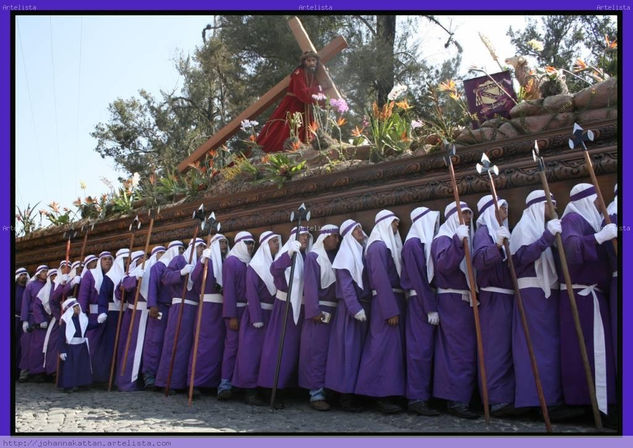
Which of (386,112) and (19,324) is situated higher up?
(386,112)

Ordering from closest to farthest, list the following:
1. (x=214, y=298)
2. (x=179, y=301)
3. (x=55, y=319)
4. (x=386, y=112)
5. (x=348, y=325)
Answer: (x=348, y=325), (x=214, y=298), (x=386, y=112), (x=179, y=301), (x=55, y=319)

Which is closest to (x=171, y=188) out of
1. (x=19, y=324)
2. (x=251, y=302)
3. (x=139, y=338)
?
(x=139, y=338)

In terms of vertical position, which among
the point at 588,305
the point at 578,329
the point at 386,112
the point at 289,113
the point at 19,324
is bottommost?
the point at 19,324

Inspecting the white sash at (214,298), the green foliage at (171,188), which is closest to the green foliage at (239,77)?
the green foliage at (171,188)

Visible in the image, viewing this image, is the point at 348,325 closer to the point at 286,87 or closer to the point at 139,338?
the point at 139,338

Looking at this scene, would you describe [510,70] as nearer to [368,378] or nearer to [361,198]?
[361,198]

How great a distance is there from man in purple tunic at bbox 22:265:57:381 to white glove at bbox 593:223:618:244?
9.21 metres

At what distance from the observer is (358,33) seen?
1433 centimetres

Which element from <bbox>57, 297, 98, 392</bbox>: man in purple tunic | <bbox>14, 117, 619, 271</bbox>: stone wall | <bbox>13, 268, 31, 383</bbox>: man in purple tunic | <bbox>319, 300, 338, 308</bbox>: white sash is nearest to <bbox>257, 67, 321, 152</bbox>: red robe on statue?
<bbox>14, 117, 619, 271</bbox>: stone wall

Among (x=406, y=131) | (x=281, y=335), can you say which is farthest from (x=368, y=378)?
(x=406, y=131)

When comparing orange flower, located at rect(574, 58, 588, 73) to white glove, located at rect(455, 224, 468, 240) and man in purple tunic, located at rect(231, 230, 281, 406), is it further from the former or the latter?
man in purple tunic, located at rect(231, 230, 281, 406)

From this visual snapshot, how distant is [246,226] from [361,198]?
2131 mm

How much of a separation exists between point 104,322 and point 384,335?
5.23 m

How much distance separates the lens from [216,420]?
19.6 ft
